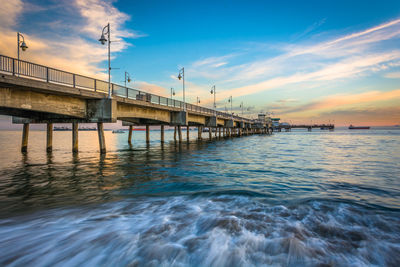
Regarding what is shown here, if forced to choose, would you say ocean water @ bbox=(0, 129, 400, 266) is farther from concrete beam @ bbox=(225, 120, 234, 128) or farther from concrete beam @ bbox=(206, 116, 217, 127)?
concrete beam @ bbox=(225, 120, 234, 128)

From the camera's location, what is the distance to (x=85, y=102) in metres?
20.1

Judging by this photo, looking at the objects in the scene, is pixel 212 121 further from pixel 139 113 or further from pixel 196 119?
pixel 139 113

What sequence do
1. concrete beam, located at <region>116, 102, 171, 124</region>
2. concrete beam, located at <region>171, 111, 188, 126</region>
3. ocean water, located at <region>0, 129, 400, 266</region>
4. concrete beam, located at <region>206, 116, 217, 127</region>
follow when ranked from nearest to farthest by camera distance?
1. ocean water, located at <region>0, 129, 400, 266</region>
2. concrete beam, located at <region>116, 102, 171, 124</region>
3. concrete beam, located at <region>171, 111, 188, 126</region>
4. concrete beam, located at <region>206, 116, 217, 127</region>

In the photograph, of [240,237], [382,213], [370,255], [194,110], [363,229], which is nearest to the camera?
[370,255]

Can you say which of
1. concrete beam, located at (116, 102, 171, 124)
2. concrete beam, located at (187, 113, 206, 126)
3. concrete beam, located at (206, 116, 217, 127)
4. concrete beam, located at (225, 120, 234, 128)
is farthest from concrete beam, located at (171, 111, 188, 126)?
concrete beam, located at (225, 120, 234, 128)

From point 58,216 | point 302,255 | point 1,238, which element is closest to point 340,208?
point 302,255

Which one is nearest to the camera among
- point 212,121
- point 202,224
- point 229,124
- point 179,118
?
point 202,224

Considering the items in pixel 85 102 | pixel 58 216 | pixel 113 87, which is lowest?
pixel 58 216

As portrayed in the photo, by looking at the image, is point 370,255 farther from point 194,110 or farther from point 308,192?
point 194,110

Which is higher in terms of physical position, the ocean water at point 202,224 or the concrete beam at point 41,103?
the concrete beam at point 41,103

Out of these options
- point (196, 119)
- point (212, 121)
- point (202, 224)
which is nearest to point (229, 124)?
point (212, 121)

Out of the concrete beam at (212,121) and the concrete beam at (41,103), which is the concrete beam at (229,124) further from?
the concrete beam at (41,103)

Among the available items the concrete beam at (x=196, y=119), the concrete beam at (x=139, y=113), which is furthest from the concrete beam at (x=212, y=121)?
the concrete beam at (x=139, y=113)

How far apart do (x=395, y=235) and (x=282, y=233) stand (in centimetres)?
256
